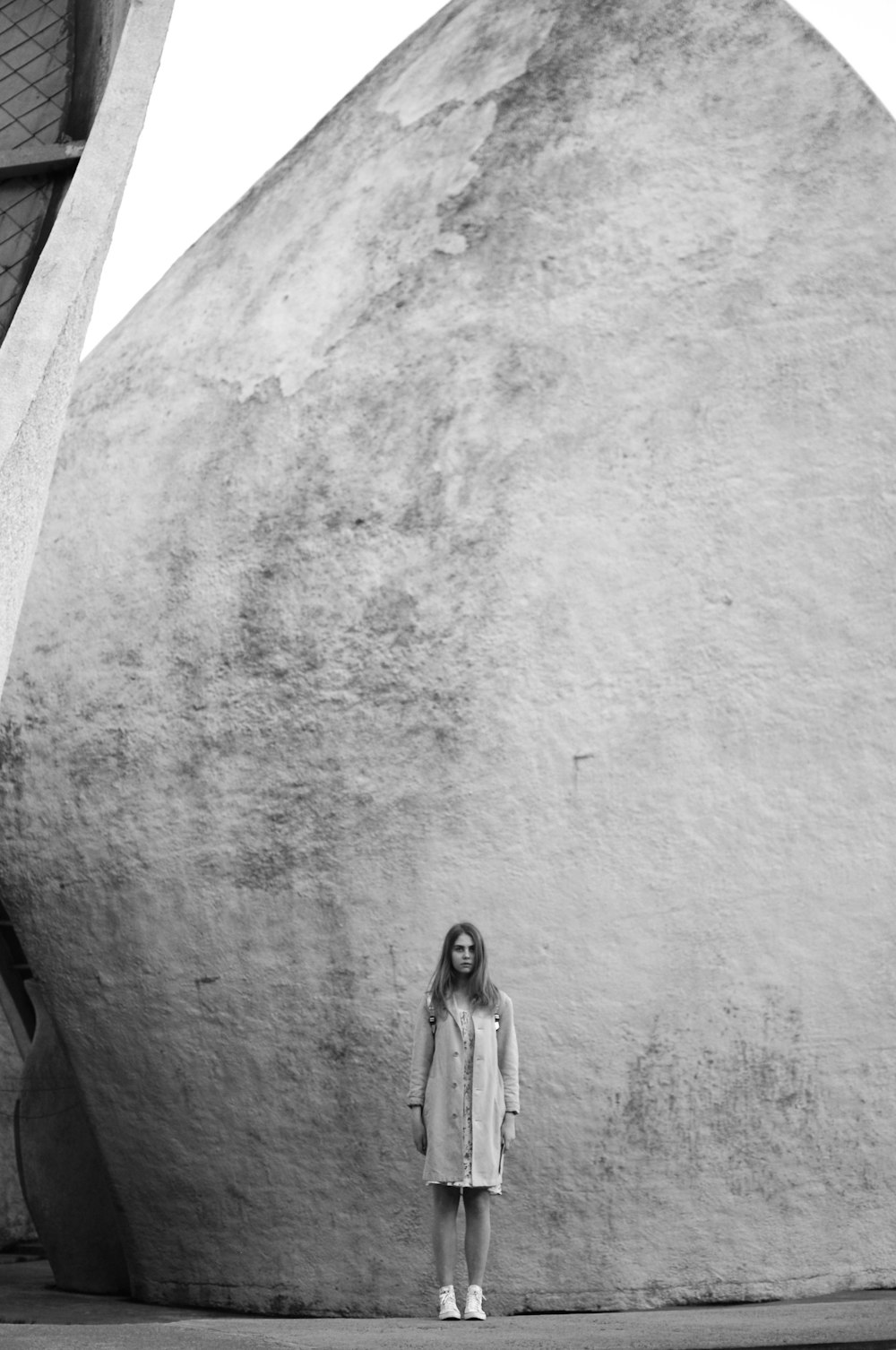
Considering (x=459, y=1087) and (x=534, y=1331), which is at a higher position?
(x=459, y=1087)

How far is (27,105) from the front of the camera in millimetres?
6289

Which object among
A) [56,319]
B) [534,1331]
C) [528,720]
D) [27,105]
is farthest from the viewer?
[27,105]

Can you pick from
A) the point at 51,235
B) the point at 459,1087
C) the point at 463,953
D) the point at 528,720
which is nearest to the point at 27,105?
the point at 51,235

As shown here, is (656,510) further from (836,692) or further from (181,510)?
(181,510)

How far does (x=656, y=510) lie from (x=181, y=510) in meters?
1.92

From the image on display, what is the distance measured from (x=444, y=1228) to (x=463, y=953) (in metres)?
0.91

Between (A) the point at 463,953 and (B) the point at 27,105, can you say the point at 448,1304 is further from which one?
(B) the point at 27,105

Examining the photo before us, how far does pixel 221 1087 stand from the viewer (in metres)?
6.24

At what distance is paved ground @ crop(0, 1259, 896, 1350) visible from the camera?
14.6 feet

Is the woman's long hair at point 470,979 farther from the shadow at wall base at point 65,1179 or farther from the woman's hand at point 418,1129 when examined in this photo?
the shadow at wall base at point 65,1179

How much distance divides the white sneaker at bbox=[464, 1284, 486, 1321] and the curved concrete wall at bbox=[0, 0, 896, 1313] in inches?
19.4

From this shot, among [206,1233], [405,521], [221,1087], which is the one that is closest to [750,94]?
[405,521]

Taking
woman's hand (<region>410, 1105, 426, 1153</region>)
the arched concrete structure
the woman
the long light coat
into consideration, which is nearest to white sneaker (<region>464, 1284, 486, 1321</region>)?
the woman

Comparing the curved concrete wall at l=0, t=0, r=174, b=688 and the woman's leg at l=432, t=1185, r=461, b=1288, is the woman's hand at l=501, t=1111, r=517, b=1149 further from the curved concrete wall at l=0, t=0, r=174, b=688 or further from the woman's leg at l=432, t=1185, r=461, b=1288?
the curved concrete wall at l=0, t=0, r=174, b=688
